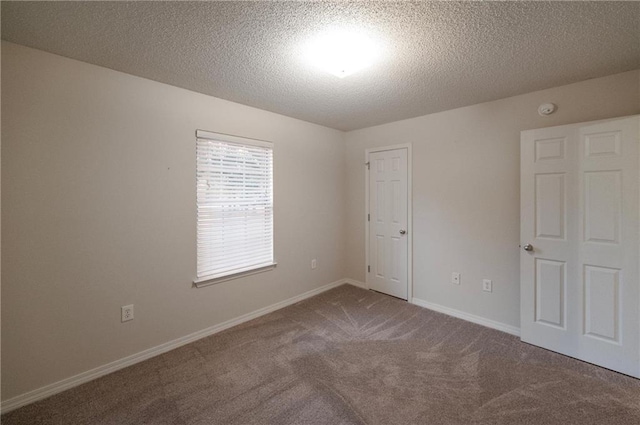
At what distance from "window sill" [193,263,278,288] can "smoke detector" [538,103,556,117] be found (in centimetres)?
319

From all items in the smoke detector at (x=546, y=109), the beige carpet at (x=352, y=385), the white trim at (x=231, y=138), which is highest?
the smoke detector at (x=546, y=109)

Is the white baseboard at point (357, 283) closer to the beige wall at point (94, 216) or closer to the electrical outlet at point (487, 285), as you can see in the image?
the electrical outlet at point (487, 285)

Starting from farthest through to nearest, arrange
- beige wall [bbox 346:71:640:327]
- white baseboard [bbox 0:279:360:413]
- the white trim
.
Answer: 1. the white trim
2. beige wall [bbox 346:71:640:327]
3. white baseboard [bbox 0:279:360:413]

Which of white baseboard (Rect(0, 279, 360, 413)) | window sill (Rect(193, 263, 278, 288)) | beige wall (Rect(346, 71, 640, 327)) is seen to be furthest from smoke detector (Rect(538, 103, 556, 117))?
white baseboard (Rect(0, 279, 360, 413))

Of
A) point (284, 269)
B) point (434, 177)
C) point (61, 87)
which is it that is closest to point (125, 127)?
point (61, 87)

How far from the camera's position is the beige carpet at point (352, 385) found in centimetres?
172

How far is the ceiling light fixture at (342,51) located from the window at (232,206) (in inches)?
51.9

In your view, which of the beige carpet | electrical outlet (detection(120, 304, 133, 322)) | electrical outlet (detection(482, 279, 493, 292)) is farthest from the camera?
electrical outlet (detection(482, 279, 493, 292))

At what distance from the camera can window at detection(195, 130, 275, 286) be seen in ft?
8.93

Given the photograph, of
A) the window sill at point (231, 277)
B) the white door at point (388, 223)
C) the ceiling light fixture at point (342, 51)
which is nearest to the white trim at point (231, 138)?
the ceiling light fixture at point (342, 51)

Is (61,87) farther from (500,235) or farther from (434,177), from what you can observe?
(500,235)

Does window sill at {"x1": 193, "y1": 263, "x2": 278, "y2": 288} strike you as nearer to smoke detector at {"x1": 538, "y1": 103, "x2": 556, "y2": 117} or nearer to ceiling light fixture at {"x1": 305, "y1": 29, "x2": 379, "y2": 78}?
ceiling light fixture at {"x1": 305, "y1": 29, "x2": 379, "y2": 78}

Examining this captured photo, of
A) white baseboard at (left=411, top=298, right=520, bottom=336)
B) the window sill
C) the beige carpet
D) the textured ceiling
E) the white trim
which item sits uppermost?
the textured ceiling

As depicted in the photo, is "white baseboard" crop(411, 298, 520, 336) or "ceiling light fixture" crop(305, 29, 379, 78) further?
"white baseboard" crop(411, 298, 520, 336)
